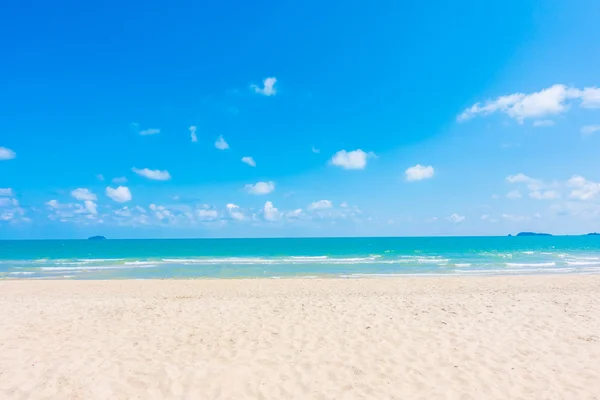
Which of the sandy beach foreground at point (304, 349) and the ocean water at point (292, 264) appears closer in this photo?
the sandy beach foreground at point (304, 349)

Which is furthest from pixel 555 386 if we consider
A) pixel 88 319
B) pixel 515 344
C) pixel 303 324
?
pixel 88 319

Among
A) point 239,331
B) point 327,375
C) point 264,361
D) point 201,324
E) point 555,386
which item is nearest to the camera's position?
point 555,386

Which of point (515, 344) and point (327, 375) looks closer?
point (327, 375)

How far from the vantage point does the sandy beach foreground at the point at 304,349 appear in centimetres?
527

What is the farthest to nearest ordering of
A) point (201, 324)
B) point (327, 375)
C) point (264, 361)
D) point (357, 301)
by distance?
1. point (357, 301)
2. point (201, 324)
3. point (264, 361)
4. point (327, 375)

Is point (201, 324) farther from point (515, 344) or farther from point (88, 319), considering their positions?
point (515, 344)

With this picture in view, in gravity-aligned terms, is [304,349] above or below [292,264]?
above

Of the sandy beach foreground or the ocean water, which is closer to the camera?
the sandy beach foreground

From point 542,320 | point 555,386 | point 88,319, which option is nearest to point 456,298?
point 542,320

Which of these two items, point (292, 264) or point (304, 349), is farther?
point (292, 264)

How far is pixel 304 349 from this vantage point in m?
6.81

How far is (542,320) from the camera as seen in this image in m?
8.73

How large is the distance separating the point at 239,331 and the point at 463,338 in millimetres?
4695

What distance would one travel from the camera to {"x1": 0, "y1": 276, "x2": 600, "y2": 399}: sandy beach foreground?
207 inches
